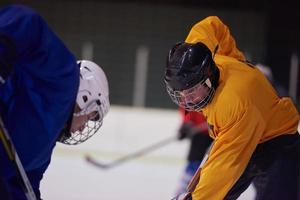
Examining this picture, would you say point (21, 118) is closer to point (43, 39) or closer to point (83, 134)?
point (43, 39)

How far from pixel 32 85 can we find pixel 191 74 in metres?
0.61

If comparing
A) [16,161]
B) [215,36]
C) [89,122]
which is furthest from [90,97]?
[215,36]

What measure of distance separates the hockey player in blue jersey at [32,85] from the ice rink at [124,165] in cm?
166

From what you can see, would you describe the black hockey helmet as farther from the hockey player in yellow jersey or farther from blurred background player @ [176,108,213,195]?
blurred background player @ [176,108,213,195]

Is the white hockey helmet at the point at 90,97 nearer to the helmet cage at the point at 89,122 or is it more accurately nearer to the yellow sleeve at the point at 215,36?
the helmet cage at the point at 89,122

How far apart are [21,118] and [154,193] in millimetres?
2036

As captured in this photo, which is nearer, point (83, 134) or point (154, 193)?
point (83, 134)

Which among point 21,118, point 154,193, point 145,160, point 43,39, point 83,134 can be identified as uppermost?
Answer: point 43,39

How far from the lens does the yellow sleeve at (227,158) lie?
181 cm

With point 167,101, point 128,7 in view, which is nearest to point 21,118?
point 167,101

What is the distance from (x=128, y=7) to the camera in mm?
6641

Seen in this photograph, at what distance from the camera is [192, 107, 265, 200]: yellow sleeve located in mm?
1808

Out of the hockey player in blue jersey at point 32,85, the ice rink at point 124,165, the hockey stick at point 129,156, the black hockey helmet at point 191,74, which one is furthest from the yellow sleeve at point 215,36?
the hockey stick at point 129,156

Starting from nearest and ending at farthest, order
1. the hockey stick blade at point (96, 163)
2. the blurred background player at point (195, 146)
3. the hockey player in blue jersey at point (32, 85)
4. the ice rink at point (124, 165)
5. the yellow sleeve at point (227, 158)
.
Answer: the hockey player in blue jersey at point (32, 85) < the yellow sleeve at point (227, 158) < the ice rink at point (124, 165) < the blurred background player at point (195, 146) < the hockey stick blade at point (96, 163)
